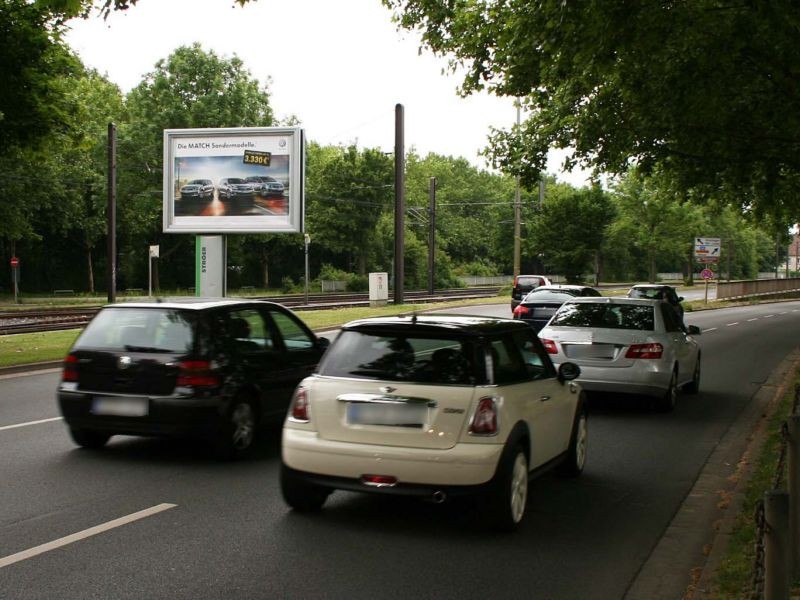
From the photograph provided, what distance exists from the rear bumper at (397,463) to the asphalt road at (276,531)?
0.36 m

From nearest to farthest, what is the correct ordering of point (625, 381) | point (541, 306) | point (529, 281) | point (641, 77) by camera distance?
1. point (625, 381)
2. point (641, 77)
3. point (541, 306)
4. point (529, 281)

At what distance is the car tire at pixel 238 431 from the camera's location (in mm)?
8148

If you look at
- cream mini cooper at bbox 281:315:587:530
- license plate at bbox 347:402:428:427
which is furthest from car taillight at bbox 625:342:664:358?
license plate at bbox 347:402:428:427

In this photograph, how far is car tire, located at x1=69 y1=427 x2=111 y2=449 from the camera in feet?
28.2

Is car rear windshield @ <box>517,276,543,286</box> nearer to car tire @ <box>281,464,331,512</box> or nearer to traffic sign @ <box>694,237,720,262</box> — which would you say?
traffic sign @ <box>694,237,720,262</box>

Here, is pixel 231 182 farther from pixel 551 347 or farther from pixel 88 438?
pixel 88 438

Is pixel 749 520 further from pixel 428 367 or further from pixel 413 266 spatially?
pixel 413 266

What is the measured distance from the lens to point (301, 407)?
6238 millimetres

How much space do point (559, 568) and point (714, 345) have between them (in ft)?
64.0

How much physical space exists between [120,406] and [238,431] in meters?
1.09

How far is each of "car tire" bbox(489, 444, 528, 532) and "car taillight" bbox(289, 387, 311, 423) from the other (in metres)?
1.38

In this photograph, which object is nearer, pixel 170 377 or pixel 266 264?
pixel 170 377

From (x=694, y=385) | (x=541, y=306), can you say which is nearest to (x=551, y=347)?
(x=694, y=385)

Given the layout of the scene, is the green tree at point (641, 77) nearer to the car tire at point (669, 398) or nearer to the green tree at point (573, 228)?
the car tire at point (669, 398)
